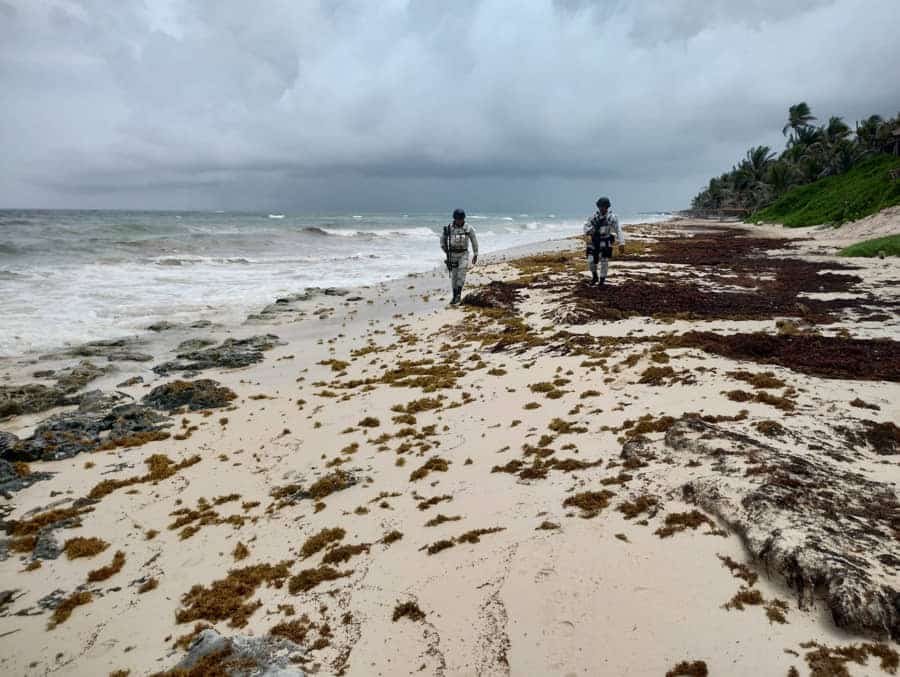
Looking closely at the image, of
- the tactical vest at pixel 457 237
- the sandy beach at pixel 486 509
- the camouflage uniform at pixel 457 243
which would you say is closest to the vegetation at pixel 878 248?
the sandy beach at pixel 486 509

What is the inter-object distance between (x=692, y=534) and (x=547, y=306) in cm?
1054

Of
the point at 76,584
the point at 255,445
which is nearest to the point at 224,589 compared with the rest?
the point at 76,584

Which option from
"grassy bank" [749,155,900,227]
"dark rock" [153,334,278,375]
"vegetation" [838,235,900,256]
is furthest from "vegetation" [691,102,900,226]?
"dark rock" [153,334,278,375]

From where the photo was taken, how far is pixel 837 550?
341cm

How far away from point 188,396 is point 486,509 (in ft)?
23.0

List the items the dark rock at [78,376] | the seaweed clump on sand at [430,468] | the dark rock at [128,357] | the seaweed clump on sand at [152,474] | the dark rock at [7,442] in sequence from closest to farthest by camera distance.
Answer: the seaweed clump on sand at [430,468], the seaweed clump on sand at [152,474], the dark rock at [7,442], the dark rock at [78,376], the dark rock at [128,357]

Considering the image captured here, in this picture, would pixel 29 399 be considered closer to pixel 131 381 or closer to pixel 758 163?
pixel 131 381

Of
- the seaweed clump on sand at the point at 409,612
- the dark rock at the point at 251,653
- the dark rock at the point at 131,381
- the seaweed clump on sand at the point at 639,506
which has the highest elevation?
the seaweed clump on sand at the point at 639,506

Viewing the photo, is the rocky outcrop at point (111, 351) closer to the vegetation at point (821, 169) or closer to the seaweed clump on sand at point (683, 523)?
the seaweed clump on sand at point (683, 523)

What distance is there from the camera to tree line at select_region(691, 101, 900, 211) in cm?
5750

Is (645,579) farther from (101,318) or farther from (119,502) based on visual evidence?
(101,318)

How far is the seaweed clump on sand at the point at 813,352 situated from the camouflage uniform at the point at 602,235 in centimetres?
640

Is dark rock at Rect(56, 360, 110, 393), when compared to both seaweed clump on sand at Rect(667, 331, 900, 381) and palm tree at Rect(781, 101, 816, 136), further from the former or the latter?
palm tree at Rect(781, 101, 816, 136)

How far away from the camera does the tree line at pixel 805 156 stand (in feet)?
189
